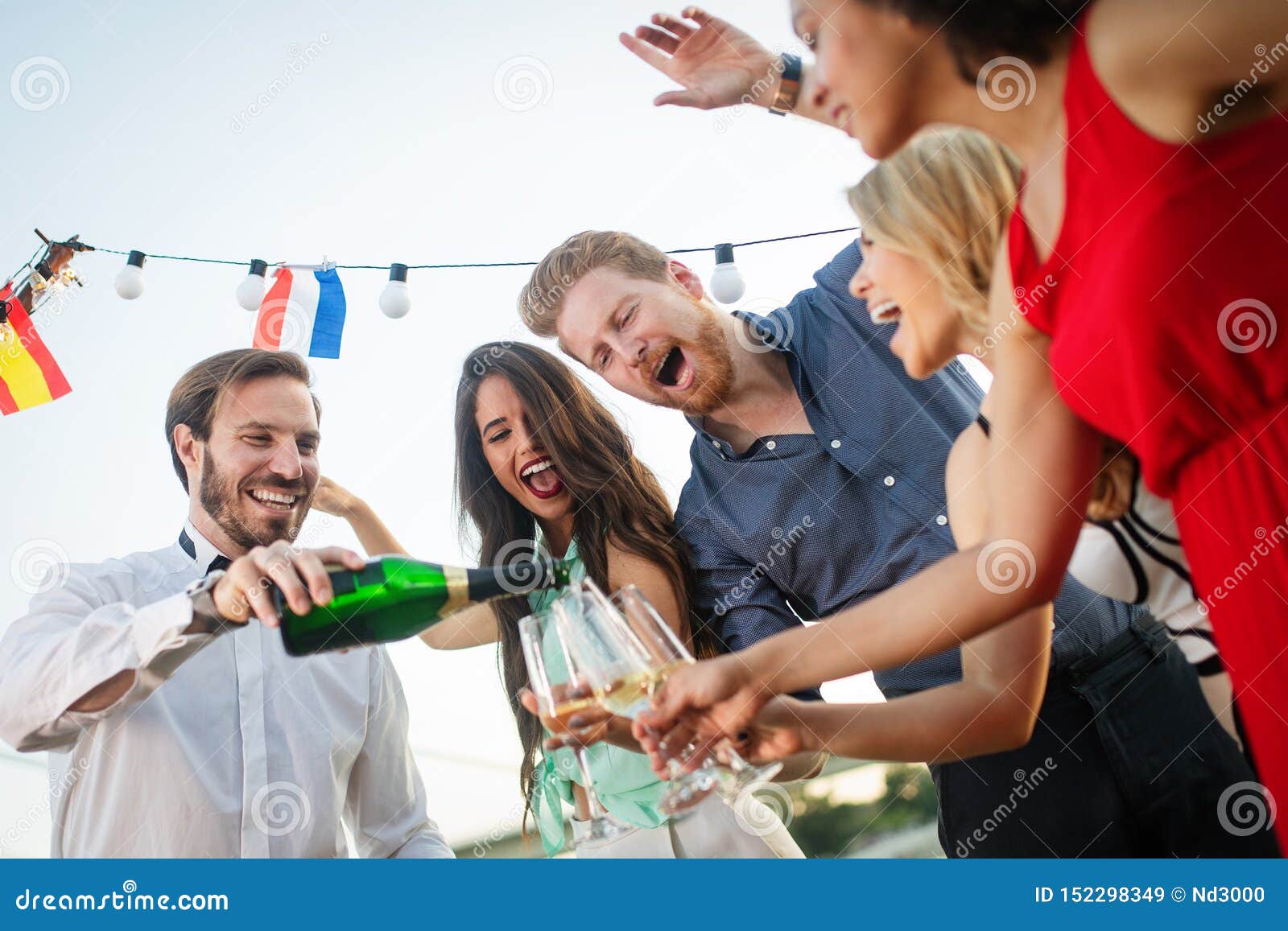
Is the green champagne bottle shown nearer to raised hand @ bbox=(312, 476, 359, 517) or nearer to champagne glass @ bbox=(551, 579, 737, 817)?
champagne glass @ bbox=(551, 579, 737, 817)

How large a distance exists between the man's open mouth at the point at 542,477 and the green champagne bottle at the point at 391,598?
0.39 meters

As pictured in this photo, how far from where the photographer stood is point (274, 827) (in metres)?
1.39

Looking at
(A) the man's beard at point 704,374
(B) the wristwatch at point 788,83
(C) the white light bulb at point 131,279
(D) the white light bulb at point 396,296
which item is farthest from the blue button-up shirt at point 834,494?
(C) the white light bulb at point 131,279

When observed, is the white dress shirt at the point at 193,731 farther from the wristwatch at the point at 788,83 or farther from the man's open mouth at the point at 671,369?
the wristwatch at the point at 788,83

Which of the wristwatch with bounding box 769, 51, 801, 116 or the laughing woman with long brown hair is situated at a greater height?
the wristwatch with bounding box 769, 51, 801, 116

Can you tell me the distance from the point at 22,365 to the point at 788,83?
1843 mm

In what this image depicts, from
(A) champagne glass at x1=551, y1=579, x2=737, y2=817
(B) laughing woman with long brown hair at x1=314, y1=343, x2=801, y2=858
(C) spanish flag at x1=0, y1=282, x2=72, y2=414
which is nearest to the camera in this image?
(A) champagne glass at x1=551, y1=579, x2=737, y2=817

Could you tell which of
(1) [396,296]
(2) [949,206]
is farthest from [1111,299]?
(1) [396,296]

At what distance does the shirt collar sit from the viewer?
1633 mm

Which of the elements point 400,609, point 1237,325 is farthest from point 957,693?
point 400,609

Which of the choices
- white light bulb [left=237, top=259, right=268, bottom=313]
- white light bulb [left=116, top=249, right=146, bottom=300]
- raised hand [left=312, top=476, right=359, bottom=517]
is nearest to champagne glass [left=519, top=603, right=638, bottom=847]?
raised hand [left=312, top=476, right=359, bottom=517]

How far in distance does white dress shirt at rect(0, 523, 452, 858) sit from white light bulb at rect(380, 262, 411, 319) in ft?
2.69

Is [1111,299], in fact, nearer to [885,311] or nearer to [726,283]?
[885,311]

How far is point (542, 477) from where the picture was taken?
1.68 meters
